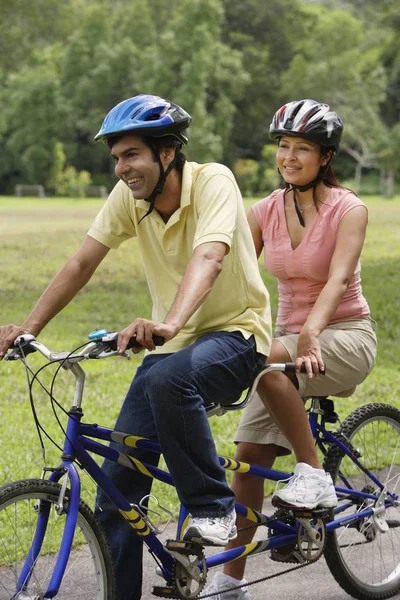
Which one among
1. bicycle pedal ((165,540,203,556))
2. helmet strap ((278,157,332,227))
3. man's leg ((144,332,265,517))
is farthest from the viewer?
helmet strap ((278,157,332,227))

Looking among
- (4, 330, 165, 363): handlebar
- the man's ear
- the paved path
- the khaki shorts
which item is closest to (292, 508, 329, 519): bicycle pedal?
the khaki shorts

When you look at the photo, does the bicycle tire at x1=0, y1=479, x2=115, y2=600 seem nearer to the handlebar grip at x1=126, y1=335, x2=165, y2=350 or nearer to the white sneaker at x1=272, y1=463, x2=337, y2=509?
the handlebar grip at x1=126, y1=335, x2=165, y2=350

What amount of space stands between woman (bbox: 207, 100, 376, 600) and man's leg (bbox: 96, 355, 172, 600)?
1.34ft

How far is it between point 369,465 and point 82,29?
8849 centimetres

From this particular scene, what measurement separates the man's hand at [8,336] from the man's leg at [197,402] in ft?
1.47

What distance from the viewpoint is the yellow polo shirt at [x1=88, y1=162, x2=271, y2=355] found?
3762mm

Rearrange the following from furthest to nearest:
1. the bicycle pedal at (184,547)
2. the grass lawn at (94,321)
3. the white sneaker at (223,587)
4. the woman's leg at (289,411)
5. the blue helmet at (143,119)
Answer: the grass lawn at (94,321), the white sneaker at (223,587), the woman's leg at (289,411), the bicycle pedal at (184,547), the blue helmet at (143,119)

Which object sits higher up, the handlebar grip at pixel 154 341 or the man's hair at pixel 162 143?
the man's hair at pixel 162 143

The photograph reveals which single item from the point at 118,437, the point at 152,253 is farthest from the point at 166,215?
the point at 118,437

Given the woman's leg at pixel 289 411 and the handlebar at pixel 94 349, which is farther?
the woman's leg at pixel 289 411

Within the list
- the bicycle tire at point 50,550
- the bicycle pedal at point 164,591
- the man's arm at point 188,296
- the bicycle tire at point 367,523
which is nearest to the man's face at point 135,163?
the man's arm at point 188,296

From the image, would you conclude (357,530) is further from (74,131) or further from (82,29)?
(82,29)

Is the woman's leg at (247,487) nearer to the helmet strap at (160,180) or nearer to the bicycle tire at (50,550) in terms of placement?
the bicycle tire at (50,550)

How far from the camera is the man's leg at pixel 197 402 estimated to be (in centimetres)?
350
